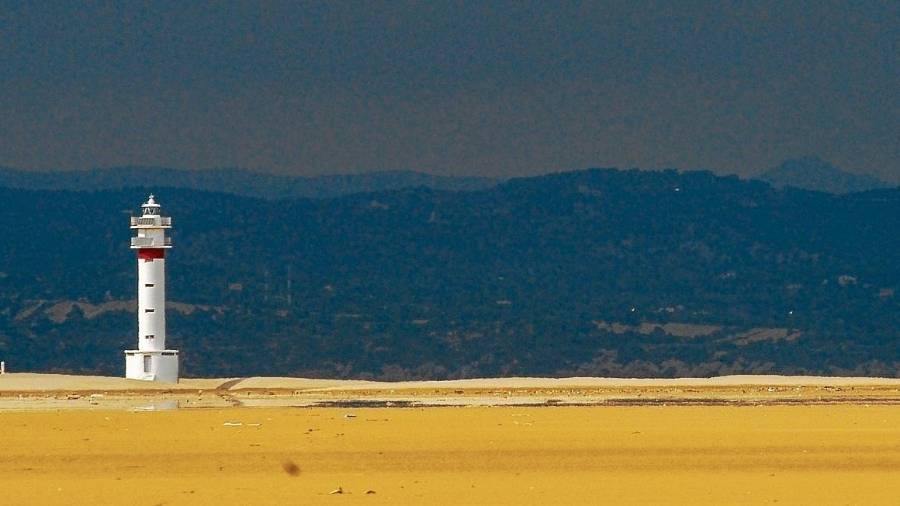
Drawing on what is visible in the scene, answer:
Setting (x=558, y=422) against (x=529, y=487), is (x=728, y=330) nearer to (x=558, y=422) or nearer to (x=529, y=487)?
(x=558, y=422)

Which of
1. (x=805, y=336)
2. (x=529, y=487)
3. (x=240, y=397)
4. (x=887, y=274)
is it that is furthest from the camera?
(x=887, y=274)

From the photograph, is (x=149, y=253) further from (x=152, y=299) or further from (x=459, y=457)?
(x=459, y=457)

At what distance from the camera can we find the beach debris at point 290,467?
3269 cm

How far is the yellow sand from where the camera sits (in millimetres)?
29625

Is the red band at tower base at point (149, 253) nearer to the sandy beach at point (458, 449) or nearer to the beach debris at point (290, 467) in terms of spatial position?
the sandy beach at point (458, 449)

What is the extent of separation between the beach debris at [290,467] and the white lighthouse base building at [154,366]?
1439 inches

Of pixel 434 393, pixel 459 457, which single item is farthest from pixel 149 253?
pixel 459 457

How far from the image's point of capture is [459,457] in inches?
1393

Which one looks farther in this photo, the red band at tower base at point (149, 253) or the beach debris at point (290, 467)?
the red band at tower base at point (149, 253)

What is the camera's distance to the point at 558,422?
144ft

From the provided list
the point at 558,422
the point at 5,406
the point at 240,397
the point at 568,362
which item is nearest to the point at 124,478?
the point at 558,422

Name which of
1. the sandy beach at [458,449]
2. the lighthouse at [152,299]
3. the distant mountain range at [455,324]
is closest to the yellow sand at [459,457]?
the sandy beach at [458,449]

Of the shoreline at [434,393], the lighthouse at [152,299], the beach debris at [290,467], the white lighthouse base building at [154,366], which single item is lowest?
the beach debris at [290,467]

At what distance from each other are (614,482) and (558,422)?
Answer: 12.7 m
